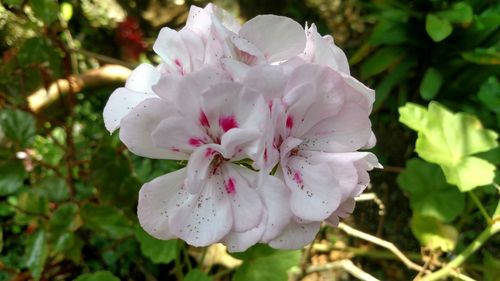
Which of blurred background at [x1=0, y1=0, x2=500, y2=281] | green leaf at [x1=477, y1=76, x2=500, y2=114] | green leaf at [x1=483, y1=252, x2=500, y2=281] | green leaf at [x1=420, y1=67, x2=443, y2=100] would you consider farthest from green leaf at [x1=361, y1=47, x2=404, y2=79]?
green leaf at [x1=483, y1=252, x2=500, y2=281]

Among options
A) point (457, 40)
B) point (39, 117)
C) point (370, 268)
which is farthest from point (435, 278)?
point (457, 40)

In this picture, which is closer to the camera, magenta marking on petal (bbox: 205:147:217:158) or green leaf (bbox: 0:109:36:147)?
magenta marking on petal (bbox: 205:147:217:158)

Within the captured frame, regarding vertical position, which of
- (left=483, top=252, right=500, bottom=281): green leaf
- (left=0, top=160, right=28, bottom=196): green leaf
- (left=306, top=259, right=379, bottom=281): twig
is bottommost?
(left=483, top=252, right=500, bottom=281): green leaf

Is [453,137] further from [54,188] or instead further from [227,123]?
[54,188]

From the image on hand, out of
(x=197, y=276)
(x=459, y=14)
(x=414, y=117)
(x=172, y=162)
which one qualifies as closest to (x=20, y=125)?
(x=172, y=162)

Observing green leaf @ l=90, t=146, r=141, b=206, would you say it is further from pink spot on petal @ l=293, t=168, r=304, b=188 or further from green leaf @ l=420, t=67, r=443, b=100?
green leaf @ l=420, t=67, r=443, b=100

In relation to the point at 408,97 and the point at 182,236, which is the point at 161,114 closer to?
the point at 182,236
